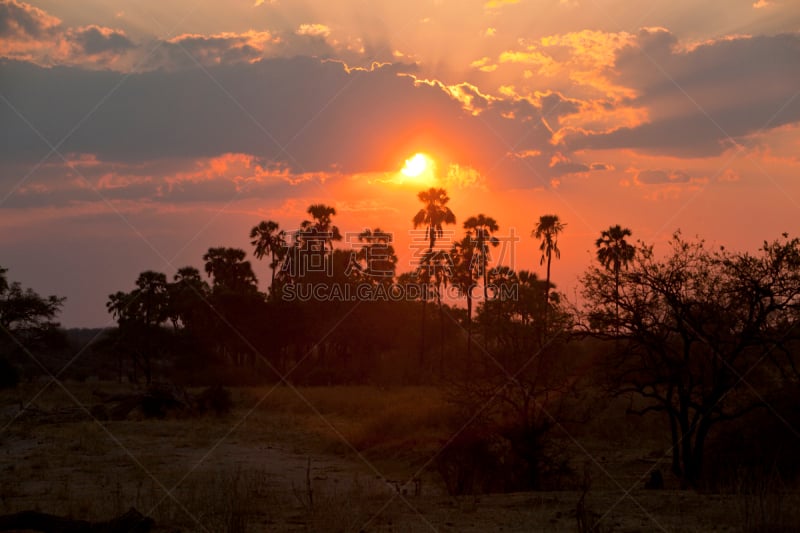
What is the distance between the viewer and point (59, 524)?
34.2 feet

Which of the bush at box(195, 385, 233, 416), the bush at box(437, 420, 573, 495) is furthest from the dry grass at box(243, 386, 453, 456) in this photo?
the bush at box(195, 385, 233, 416)

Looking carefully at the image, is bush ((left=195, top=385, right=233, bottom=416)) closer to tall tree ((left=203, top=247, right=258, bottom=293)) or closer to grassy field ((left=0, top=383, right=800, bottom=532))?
grassy field ((left=0, top=383, right=800, bottom=532))

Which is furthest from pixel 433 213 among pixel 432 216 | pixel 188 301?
pixel 188 301

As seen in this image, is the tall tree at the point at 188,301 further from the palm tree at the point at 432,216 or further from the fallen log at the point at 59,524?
the fallen log at the point at 59,524

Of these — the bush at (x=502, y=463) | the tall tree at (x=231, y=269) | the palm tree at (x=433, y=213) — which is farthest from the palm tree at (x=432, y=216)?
the bush at (x=502, y=463)

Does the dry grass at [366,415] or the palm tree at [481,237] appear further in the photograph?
the palm tree at [481,237]

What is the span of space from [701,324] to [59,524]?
13.5m

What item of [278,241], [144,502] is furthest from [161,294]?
[144,502]

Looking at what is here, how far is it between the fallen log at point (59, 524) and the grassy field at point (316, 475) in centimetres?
63

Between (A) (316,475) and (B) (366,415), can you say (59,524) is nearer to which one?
(A) (316,475)

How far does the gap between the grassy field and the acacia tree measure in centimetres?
196

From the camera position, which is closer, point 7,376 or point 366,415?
point 366,415

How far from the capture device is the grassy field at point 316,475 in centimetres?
1145

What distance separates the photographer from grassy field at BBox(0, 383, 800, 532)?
37.6ft
